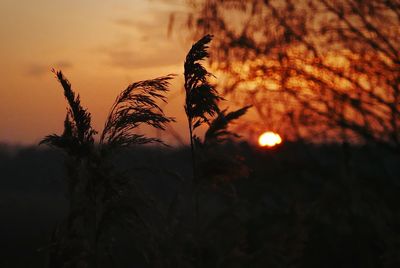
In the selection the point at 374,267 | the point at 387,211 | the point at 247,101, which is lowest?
the point at 374,267

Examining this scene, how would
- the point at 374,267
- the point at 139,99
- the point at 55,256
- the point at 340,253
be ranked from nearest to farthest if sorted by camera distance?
the point at 55,256
the point at 139,99
the point at 374,267
the point at 340,253

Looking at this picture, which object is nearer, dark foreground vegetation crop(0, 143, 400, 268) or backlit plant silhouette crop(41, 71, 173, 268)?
backlit plant silhouette crop(41, 71, 173, 268)

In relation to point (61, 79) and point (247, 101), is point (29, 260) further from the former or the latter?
point (61, 79)

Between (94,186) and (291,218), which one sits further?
(291,218)

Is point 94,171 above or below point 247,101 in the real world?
below

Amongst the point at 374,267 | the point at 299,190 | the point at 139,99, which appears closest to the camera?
the point at 139,99

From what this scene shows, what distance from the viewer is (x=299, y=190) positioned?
691 inches

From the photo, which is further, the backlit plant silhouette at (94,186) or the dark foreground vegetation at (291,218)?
the dark foreground vegetation at (291,218)

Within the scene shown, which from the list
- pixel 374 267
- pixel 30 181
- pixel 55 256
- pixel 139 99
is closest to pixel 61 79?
pixel 139 99

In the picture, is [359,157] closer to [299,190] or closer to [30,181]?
[299,190]

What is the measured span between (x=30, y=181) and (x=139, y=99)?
3029 cm

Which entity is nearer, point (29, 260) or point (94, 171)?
point (94, 171)

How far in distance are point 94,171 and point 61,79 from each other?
111 cm

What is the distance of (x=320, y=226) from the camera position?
1598cm
